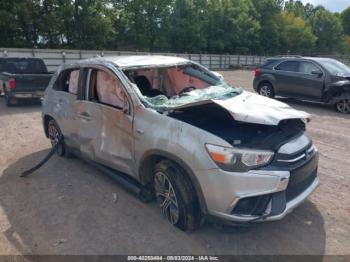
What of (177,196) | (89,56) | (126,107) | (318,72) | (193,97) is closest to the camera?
(177,196)

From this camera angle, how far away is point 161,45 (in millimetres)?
41375

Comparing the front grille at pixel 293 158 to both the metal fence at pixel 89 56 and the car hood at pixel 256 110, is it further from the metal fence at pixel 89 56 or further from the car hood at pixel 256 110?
the metal fence at pixel 89 56

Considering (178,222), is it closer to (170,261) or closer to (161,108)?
(170,261)

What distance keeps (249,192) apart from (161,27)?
141ft

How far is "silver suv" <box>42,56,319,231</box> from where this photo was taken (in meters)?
2.87

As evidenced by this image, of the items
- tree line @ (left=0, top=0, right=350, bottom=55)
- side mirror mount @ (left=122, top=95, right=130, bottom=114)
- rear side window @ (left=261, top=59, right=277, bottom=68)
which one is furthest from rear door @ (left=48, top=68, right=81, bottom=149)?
tree line @ (left=0, top=0, right=350, bottom=55)

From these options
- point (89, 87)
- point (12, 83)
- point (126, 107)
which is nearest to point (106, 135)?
point (126, 107)

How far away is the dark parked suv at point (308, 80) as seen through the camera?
9.45 m

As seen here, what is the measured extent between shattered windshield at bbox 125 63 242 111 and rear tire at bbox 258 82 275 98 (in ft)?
23.0

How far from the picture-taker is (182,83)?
503 cm

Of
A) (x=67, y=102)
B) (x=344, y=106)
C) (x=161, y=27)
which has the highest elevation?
(x=161, y=27)

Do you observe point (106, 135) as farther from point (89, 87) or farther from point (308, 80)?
point (308, 80)

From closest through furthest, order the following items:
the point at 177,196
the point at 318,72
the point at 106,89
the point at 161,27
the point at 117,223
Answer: the point at 177,196
the point at 117,223
the point at 106,89
the point at 318,72
the point at 161,27

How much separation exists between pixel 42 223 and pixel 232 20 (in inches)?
1988
